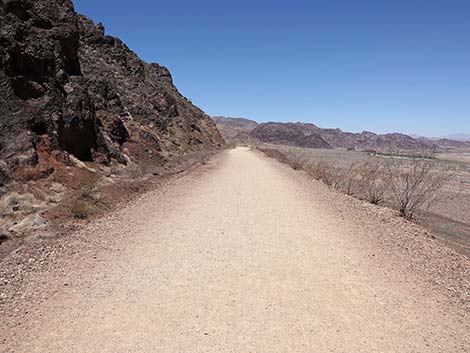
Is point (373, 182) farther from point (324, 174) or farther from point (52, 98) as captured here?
point (52, 98)

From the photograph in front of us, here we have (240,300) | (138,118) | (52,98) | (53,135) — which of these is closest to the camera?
(240,300)

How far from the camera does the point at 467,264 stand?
616cm

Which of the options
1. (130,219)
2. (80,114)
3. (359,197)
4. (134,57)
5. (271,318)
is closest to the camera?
(271,318)

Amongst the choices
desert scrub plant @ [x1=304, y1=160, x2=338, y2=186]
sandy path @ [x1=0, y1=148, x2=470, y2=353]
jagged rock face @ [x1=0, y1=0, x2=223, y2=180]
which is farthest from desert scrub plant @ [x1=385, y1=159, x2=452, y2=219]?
jagged rock face @ [x1=0, y1=0, x2=223, y2=180]

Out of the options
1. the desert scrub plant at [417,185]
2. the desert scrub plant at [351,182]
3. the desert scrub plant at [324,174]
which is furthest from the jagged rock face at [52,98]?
the desert scrub plant at [417,185]

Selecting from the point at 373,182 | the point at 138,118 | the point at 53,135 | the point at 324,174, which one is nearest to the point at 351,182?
the point at 373,182

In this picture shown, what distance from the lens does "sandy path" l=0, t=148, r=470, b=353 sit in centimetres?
384

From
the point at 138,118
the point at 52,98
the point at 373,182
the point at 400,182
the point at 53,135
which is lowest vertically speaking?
the point at 373,182

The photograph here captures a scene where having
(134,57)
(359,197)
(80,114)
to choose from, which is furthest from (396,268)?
(134,57)

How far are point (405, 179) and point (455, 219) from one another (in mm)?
7985

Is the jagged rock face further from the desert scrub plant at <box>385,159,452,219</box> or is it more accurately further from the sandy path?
the desert scrub plant at <box>385,159,452,219</box>

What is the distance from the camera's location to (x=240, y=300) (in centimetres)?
470

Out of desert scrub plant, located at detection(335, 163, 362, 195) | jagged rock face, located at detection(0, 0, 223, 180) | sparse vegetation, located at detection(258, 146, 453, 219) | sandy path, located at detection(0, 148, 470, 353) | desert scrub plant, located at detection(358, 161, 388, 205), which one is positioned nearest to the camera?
sandy path, located at detection(0, 148, 470, 353)

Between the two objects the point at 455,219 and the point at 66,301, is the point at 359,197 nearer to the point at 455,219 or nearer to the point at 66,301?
the point at 455,219
